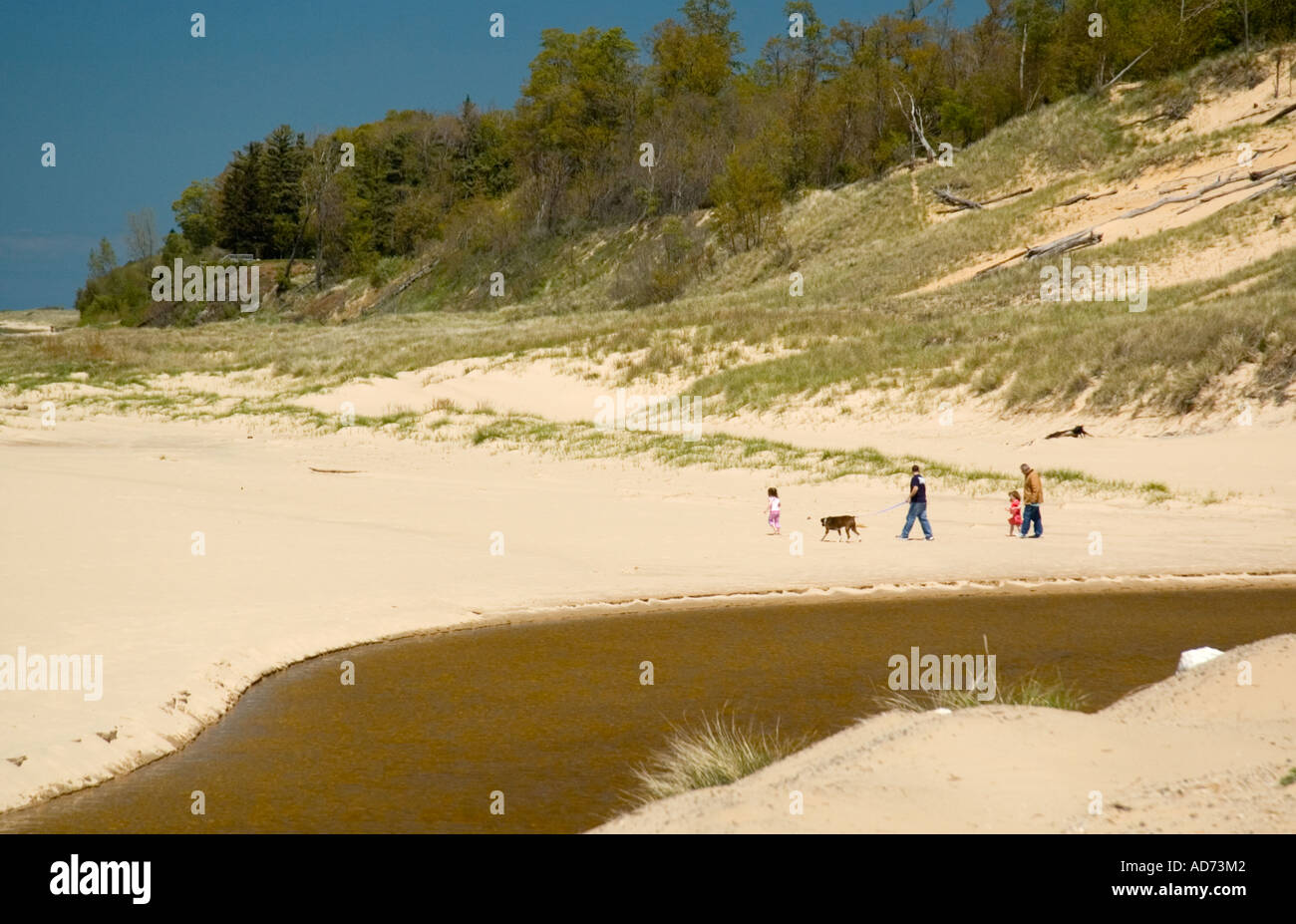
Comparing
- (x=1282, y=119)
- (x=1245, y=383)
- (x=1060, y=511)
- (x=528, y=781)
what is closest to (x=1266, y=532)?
(x=1060, y=511)

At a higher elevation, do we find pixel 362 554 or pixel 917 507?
pixel 917 507

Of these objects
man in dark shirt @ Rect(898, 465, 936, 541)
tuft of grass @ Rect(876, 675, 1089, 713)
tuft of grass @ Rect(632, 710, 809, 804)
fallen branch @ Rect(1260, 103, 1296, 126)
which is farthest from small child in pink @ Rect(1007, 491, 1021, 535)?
fallen branch @ Rect(1260, 103, 1296, 126)

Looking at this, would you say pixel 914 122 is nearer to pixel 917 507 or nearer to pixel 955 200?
pixel 955 200

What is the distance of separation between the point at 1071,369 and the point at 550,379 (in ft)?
57.8

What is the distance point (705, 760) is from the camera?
30.0 ft

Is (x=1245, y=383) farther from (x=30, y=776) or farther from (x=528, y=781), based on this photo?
(x=30, y=776)

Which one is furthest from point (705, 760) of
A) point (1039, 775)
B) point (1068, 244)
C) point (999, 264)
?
point (999, 264)

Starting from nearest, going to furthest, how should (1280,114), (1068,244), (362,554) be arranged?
(362,554), (1068,244), (1280,114)

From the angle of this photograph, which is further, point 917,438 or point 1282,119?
point 1282,119

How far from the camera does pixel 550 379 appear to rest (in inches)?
1709

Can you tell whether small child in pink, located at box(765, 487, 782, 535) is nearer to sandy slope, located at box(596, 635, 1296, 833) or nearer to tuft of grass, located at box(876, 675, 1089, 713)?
tuft of grass, located at box(876, 675, 1089, 713)

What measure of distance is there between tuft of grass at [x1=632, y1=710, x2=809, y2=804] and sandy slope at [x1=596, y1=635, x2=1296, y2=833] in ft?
0.89

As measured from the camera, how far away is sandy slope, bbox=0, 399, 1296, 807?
12.2 m

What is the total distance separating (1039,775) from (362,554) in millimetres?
12644
